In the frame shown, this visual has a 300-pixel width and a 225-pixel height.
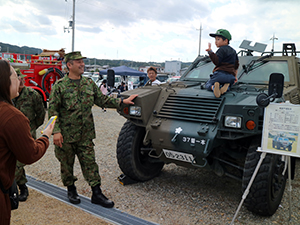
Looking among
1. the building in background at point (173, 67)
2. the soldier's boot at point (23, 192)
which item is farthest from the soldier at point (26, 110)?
the building in background at point (173, 67)

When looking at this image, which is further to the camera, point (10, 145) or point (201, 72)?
point (201, 72)

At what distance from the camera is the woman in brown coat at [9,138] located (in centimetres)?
186

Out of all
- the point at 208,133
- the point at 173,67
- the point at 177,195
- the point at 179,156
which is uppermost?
the point at 173,67

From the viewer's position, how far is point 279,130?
3035 millimetres

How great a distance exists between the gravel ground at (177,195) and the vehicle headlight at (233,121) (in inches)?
44.8

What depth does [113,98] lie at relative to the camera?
13.0 ft

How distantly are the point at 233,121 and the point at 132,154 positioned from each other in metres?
1.58

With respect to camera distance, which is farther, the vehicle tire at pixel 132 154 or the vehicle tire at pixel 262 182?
the vehicle tire at pixel 132 154

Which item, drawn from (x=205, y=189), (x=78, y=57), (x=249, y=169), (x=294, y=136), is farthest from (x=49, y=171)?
(x=294, y=136)

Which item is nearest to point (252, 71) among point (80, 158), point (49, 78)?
point (80, 158)

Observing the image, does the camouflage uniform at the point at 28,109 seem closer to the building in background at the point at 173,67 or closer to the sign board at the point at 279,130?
the sign board at the point at 279,130

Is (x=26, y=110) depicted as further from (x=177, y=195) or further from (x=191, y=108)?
(x=177, y=195)

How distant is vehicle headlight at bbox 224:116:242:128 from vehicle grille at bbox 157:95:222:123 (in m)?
0.21

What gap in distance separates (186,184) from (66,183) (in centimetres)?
184
